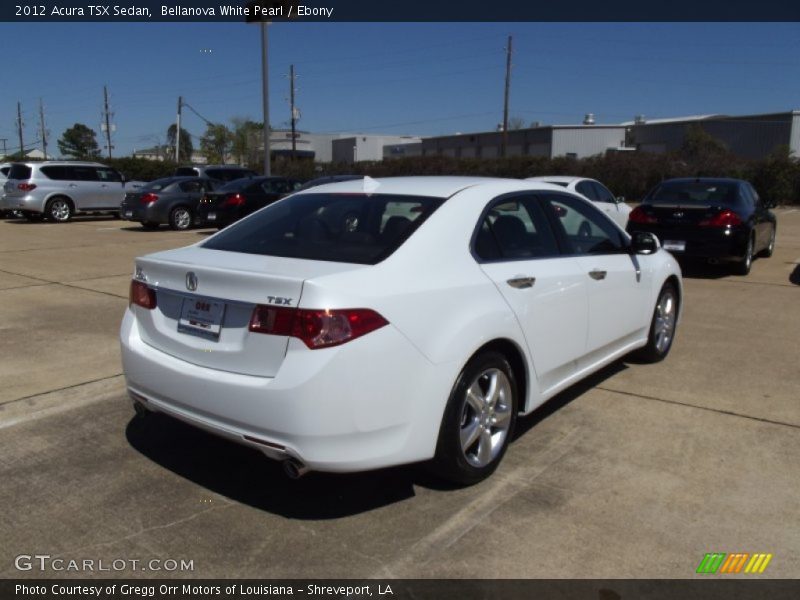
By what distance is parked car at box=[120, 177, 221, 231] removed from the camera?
18.4m

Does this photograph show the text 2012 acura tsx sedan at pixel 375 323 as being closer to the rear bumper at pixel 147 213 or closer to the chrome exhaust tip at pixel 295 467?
the chrome exhaust tip at pixel 295 467

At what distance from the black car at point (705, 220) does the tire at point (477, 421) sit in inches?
291

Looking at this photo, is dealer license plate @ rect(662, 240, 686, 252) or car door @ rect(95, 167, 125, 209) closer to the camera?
dealer license plate @ rect(662, 240, 686, 252)

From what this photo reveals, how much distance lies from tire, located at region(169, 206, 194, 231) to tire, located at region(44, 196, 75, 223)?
13.6ft

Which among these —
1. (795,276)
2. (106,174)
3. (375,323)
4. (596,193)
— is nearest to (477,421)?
(375,323)

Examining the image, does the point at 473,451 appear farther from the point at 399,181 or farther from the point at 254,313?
the point at 399,181

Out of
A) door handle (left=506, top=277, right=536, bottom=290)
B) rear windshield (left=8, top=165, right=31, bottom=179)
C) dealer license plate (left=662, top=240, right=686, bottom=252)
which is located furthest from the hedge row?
door handle (left=506, top=277, right=536, bottom=290)

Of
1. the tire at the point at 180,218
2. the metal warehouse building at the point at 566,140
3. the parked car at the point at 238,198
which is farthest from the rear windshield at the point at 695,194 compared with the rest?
the metal warehouse building at the point at 566,140

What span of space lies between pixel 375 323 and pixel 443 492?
1.11 m

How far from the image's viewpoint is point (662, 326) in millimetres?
5805

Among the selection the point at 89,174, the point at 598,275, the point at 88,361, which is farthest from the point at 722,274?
the point at 89,174

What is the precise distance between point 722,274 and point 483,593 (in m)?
9.57

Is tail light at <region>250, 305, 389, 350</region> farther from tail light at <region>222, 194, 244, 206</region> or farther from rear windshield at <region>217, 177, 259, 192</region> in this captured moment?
rear windshield at <region>217, 177, 259, 192</region>

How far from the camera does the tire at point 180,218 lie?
1862 centimetres
